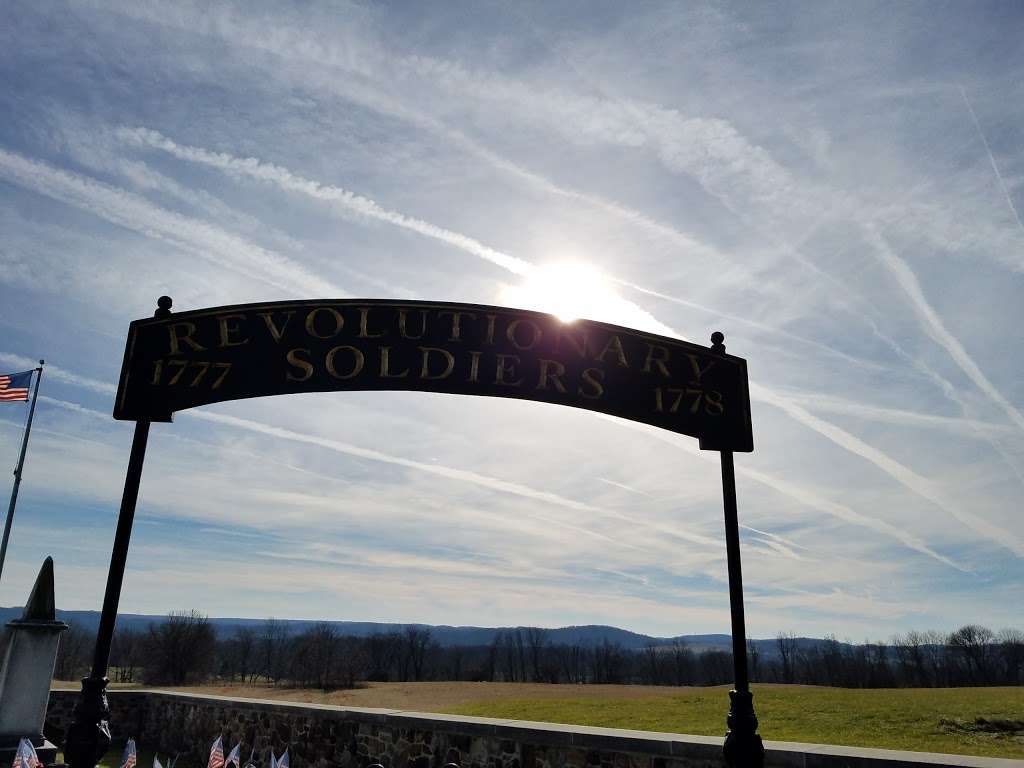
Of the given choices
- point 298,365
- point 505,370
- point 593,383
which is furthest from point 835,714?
point 298,365

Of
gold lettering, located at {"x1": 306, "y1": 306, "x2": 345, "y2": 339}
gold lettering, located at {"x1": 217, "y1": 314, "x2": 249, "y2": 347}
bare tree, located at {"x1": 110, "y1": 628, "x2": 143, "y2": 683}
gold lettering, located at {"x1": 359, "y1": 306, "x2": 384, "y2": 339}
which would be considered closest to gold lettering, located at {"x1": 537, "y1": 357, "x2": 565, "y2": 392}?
gold lettering, located at {"x1": 359, "y1": 306, "x2": 384, "y2": 339}

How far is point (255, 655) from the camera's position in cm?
13750

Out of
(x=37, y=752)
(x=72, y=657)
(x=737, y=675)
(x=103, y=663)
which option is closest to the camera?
(x=103, y=663)

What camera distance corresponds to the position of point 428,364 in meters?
8.95

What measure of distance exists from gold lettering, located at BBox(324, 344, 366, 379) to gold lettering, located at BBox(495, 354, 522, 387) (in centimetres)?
174

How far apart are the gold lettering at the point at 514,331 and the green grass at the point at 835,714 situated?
13.1m

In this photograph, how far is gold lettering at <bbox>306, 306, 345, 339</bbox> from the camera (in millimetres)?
8891

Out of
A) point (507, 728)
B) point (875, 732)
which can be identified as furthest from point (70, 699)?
point (875, 732)

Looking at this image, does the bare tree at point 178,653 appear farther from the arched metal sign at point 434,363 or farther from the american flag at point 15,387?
the arched metal sign at point 434,363

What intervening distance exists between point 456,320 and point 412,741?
6.49m

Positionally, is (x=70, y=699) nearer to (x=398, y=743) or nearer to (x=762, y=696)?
(x=398, y=743)

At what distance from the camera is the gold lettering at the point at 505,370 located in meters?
9.02

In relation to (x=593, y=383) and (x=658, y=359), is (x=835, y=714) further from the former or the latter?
(x=593, y=383)

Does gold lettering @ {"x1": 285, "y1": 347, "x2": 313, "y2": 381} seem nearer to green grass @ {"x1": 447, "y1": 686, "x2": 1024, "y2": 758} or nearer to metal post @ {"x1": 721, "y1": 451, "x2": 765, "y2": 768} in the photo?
metal post @ {"x1": 721, "y1": 451, "x2": 765, "y2": 768}
